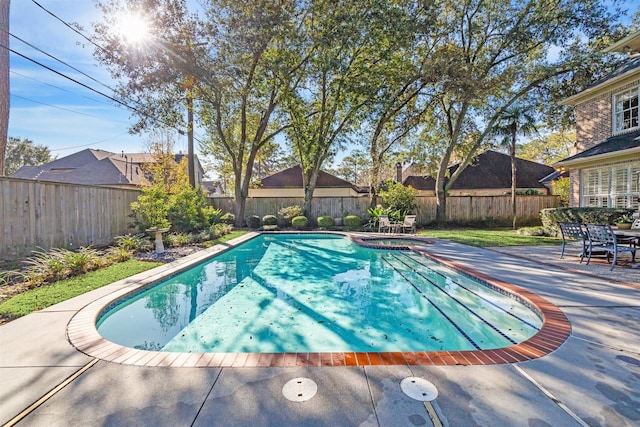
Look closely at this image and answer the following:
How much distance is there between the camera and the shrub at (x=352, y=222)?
16016 mm

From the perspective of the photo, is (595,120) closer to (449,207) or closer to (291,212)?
(449,207)

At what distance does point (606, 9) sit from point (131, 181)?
31.2m

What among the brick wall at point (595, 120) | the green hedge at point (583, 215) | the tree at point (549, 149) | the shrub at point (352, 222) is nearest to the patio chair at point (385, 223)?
the shrub at point (352, 222)

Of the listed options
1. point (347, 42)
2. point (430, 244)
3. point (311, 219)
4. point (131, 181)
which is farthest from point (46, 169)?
point (430, 244)

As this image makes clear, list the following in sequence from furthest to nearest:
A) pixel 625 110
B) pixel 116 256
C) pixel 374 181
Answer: pixel 374 181 → pixel 625 110 → pixel 116 256

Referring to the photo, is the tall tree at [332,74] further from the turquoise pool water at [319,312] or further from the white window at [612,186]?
the turquoise pool water at [319,312]

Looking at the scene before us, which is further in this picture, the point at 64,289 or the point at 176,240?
the point at 176,240

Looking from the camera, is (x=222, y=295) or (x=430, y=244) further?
(x=430, y=244)

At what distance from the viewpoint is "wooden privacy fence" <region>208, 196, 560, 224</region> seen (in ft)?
55.5

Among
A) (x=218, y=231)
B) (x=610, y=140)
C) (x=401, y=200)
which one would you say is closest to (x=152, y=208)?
(x=218, y=231)

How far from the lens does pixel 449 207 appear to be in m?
17.3

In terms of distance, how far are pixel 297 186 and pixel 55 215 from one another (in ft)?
63.3

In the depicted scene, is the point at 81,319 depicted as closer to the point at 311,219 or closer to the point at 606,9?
the point at 311,219

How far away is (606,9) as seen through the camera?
13.1m
